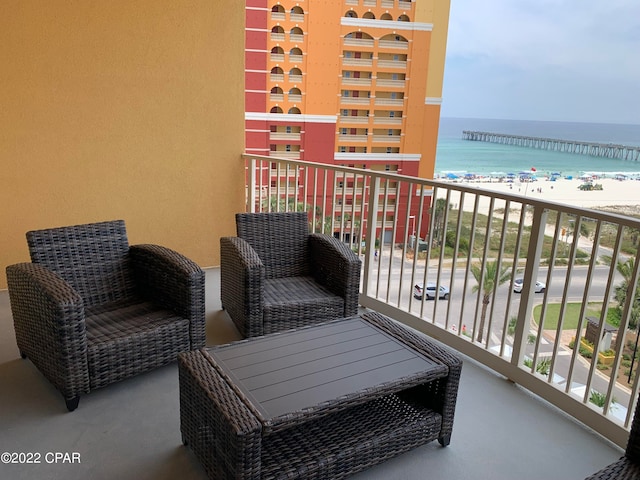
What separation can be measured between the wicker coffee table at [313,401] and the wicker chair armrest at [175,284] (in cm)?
65

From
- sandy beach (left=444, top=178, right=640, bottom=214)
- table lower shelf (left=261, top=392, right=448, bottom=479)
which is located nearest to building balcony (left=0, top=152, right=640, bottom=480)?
table lower shelf (left=261, top=392, right=448, bottom=479)

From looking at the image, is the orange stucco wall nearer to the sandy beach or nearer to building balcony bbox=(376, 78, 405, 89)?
the sandy beach

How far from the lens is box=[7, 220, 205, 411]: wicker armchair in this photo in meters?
2.21

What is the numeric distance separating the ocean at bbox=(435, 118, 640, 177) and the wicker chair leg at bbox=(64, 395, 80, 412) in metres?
5.75

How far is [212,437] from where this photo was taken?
5.65 ft

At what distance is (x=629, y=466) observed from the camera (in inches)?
58.7

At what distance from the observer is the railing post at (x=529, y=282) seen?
2537 mm

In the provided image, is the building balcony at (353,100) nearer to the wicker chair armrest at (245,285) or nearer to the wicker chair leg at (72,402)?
the wicker chair armrest at (245,285)

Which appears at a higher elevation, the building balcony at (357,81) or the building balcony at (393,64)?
the building balcony at (393,64)

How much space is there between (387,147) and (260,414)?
8155mm

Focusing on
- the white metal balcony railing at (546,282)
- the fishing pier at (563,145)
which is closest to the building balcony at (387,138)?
the fishing pier at (563,145)

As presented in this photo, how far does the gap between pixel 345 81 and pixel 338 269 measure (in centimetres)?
630

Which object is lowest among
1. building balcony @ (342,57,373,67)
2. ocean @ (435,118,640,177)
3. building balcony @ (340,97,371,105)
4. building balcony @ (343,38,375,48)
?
ocean @ (435,118,640,177)

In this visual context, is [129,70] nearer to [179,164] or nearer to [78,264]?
[179,164]
